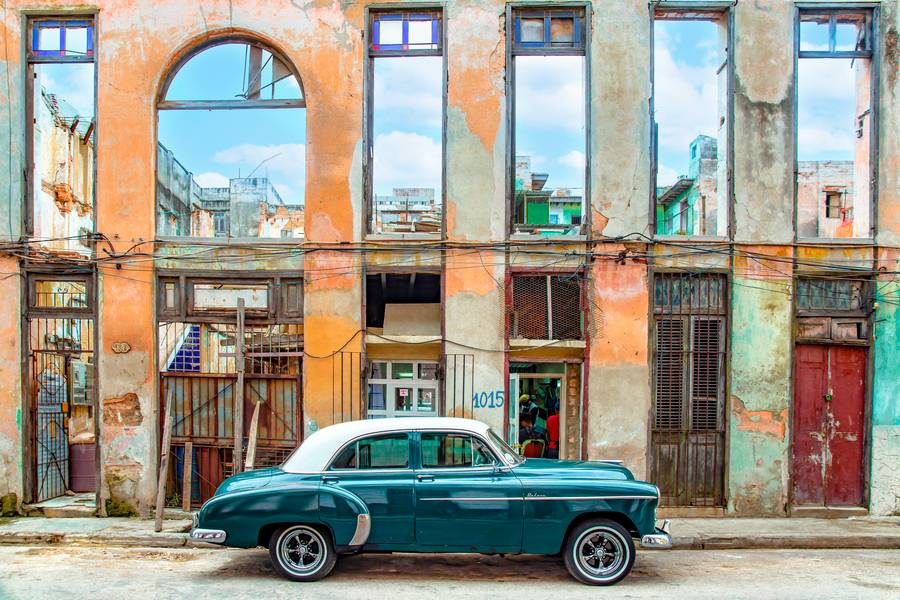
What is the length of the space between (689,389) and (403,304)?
4.31 m

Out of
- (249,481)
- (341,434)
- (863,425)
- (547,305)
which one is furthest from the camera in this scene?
(547,305)

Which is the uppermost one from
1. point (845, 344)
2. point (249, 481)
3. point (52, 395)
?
point (845, 344)

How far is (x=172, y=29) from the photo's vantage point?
11.3 meters

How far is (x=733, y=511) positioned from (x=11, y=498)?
1021 centimetres

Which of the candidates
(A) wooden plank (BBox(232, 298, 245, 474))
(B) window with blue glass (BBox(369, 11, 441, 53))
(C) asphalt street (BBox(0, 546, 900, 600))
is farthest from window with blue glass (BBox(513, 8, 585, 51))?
(C) asphalt street (BBox(0, 546, 900, 600))

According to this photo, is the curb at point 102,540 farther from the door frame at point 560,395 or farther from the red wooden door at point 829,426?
the red wooden door at point 829,426

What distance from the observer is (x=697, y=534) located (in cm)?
992

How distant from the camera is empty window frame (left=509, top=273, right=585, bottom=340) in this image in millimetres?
11328

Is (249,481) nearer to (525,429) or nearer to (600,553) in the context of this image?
(600,553)

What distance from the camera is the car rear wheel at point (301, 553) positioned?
7.75m

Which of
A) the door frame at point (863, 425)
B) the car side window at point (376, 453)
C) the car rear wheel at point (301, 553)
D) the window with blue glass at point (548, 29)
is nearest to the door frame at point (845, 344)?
the door frame at point (863, 425)

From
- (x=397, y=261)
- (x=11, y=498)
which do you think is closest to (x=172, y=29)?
(x=397, y=261)

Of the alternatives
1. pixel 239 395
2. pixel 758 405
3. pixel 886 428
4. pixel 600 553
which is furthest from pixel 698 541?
pixel 239 395

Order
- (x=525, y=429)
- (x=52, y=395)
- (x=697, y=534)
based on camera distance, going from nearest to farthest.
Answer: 1. (x=697, y=534)
2. (x=525, y=429)
3. (x=52, y=395)
